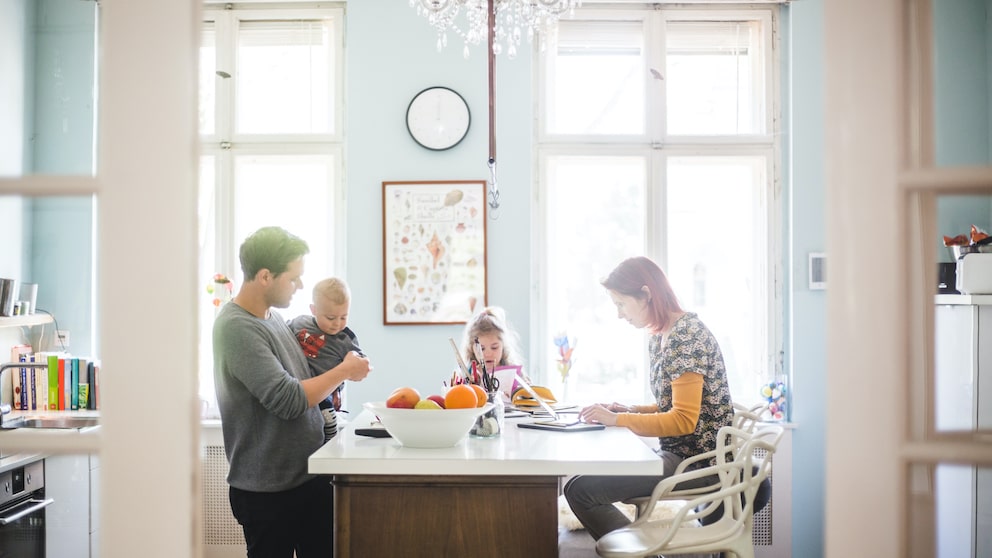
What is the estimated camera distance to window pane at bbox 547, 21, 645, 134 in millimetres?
4000

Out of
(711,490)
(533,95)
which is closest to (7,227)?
(711,490)

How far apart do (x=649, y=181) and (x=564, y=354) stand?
108 cm

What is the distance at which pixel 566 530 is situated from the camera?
11.0 feet

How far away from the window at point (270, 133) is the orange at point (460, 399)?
6.85 feet

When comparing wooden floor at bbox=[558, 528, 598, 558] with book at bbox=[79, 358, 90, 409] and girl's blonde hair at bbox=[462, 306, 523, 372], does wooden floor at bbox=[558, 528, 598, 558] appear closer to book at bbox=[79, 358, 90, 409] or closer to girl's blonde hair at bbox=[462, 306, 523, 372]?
girl's blonde hair at bbox=[462, 306, 523, 372]

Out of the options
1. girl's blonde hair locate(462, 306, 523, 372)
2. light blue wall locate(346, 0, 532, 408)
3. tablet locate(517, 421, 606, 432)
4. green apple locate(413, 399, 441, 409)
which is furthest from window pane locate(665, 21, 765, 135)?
green apple locate(413, 399, 441, 409)

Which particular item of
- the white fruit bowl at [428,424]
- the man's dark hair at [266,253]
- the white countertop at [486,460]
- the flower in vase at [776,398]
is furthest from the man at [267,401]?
the flower in vase at [776,398]

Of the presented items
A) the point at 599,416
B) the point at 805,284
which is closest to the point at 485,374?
the point at 599,416

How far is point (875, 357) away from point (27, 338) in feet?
6.04

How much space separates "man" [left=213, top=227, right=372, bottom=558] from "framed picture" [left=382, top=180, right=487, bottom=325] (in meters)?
1.62

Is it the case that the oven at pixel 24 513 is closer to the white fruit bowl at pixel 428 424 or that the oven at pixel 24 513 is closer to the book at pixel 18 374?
the book at pixel 18 374

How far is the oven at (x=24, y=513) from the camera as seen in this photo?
1.31 m

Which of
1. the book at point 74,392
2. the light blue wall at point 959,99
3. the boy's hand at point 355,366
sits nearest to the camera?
the light blue wall at point 959,99

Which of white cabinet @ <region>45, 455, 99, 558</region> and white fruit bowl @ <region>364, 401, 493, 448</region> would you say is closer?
white cabinet @ <region>45, 455, 99, 558</region>
